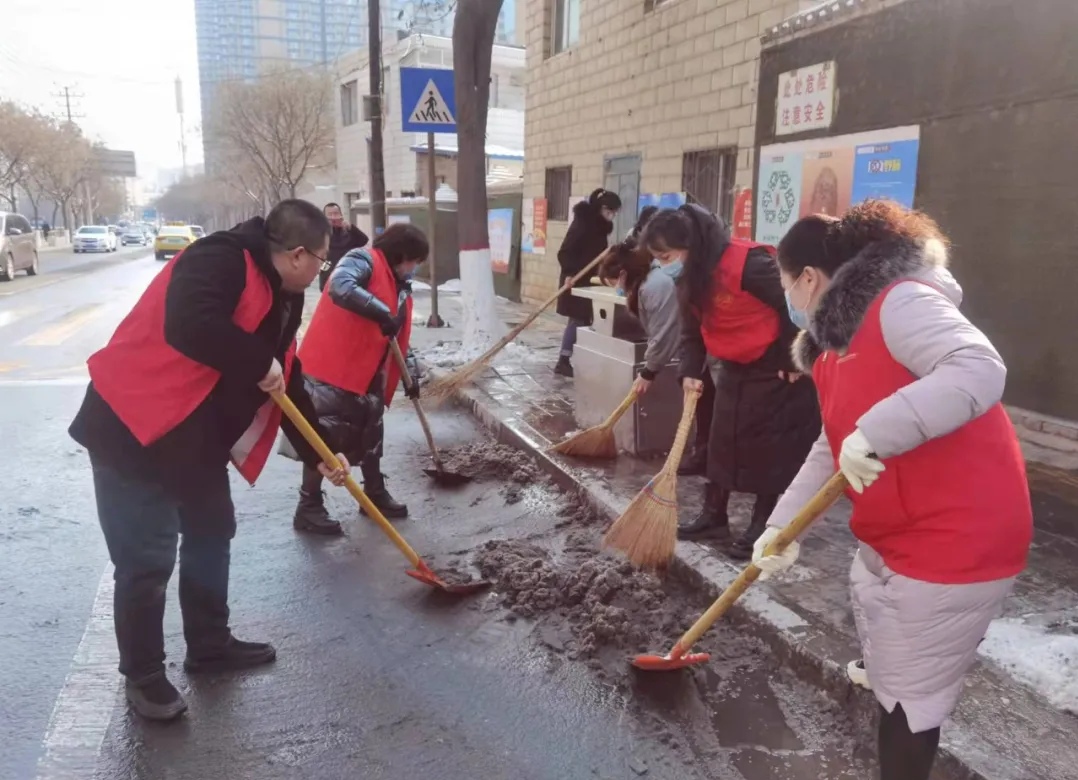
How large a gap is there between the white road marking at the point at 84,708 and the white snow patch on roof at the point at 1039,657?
9.84 ft

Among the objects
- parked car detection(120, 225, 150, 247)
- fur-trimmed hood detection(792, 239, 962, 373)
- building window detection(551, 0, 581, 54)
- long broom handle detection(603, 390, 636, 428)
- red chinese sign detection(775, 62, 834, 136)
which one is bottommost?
parked car detection(120, 225, 150, 247)

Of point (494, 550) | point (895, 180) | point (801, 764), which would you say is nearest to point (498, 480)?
point (494, 550)

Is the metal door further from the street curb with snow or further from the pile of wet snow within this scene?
the pile of wet snow

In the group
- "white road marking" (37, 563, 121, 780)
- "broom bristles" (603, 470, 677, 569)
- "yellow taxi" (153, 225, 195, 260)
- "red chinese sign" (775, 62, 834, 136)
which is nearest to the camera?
"white road marking" (37, 563, 121, 780)

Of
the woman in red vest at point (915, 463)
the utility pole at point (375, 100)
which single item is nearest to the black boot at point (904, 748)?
the woman in red vest at point (915, 463)

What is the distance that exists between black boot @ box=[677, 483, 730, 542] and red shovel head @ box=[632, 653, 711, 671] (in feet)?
4.02

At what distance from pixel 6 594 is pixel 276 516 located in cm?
139

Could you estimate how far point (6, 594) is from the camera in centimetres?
369

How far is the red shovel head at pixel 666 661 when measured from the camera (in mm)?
2896

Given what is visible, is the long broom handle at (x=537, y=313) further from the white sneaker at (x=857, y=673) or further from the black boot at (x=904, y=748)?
the black boot at (x=904, y=748)

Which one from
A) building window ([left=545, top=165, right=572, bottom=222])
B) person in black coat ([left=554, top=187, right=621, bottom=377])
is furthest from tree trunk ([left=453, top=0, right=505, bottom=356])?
building window ([left=545, top=165, right=572, bottom=222])

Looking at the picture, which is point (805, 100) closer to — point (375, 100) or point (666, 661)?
point (666, 661)

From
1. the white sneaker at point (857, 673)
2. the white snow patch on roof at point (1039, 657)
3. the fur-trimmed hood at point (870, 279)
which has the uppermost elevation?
the fur-trimmed hood at point (870, 279)

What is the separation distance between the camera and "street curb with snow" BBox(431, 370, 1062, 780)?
235 cm
